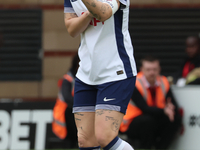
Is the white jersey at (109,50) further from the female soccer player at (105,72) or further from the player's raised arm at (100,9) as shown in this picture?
the player's raised arm at (100,9)

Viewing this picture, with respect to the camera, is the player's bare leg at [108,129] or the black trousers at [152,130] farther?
the black trousers at [152,130]

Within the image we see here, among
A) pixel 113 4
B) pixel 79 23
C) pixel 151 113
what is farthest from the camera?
pixel 151 113

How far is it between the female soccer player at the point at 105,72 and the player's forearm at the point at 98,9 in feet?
0.13

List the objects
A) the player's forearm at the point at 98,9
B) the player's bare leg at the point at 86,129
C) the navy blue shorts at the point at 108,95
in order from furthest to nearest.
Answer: the player's bare leg at the point at 86,129 → the navy blue shorts at the point at 108,95 → the player's forearm at the point at 98,9

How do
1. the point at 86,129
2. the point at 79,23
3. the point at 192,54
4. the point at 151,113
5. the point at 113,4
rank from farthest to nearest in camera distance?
1. the point at 192,54
2. the point at 151,113
3. the point at 86,129
4. the point at 79,23
5. the point at 113,4

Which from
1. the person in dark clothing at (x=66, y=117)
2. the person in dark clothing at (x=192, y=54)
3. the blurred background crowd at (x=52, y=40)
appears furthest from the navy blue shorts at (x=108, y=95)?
the blurred background crowd at (x=52, y=40)

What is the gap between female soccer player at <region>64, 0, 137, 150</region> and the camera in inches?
108

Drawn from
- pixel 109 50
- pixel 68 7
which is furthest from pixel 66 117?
pixel 109 50

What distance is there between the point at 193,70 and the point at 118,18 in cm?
362

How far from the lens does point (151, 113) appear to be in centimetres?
528

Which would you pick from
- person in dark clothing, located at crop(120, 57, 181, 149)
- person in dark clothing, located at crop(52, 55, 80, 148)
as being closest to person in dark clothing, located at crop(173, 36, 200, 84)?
person in dark clothing, located at crop(120, 57, 181, 149)

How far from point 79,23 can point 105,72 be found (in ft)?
1.33

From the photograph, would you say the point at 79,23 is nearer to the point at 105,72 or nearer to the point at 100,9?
the point at 100,9

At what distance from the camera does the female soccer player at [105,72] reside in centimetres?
273
